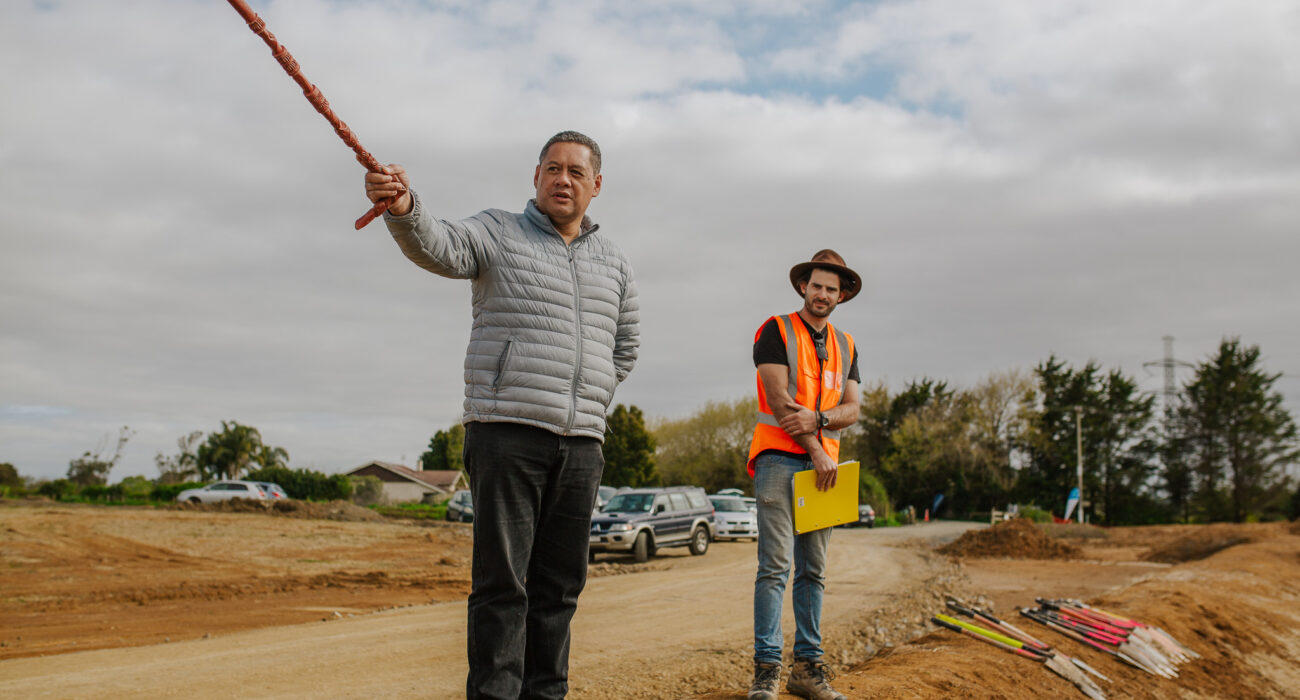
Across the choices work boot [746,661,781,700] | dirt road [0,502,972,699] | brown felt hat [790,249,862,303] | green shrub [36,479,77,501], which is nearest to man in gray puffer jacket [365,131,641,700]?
work boot [746,661,781,700]

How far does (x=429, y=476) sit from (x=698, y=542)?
2358 inches

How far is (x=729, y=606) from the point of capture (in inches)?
386

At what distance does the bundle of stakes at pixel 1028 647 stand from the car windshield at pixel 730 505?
720 inches

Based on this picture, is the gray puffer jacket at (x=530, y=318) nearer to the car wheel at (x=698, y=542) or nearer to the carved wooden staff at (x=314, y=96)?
the carved wooden staff at (x=314, y=96)

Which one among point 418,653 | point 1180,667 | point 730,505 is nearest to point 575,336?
point 418,653

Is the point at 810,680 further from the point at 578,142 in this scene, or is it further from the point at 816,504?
the point at 578,142

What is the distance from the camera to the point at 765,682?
13.2 ft

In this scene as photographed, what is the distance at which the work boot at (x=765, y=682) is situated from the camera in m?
3.96

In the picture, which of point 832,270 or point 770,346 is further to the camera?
point 832,270

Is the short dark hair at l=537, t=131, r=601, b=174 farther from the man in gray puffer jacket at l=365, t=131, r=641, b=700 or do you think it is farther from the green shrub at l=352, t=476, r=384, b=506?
the green shrub at l=352, t=476, r=384, b=506

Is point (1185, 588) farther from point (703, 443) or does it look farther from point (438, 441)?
point (438, 441)

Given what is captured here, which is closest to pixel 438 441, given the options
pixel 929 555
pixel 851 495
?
pixel 929 555

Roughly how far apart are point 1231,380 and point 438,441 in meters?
64.7

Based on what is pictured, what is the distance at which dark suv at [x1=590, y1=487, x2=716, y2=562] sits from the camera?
18.0 m
